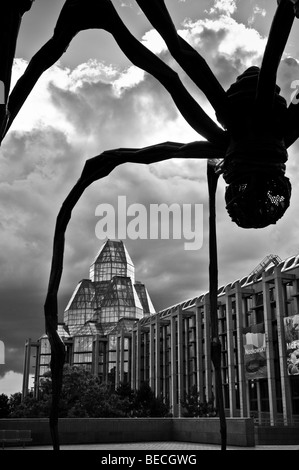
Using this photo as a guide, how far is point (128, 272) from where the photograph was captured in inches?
4284

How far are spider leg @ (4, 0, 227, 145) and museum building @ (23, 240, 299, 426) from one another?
13.0 m

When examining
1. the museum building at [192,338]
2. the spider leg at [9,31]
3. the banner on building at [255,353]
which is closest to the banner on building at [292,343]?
the museum building at [192,338]

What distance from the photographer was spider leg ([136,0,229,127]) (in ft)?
6.33

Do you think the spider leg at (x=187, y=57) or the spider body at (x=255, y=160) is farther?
the spider body at (x=255, y=160)

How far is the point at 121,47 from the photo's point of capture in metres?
2.16

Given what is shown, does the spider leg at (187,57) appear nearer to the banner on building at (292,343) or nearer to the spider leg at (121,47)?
the spider leg at (121,47)

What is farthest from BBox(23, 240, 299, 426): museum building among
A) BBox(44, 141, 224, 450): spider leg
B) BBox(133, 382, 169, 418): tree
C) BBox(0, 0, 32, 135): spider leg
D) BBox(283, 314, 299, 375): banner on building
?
BBox(0, 0, 32, 135): spider leg

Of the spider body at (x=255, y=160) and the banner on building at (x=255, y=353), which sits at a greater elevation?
the banner on building at (x=255, y=353)

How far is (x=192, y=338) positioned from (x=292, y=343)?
2327cm

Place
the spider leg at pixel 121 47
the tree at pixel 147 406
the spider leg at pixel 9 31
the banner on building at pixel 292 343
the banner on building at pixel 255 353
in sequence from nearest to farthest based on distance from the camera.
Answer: the spider leg at pixel 9 31 → the spider leg at pixel 121 47 → the banner on building at pixel 292 343 → the tree at pixel 147 406 → the banner on building at pixel 255 353

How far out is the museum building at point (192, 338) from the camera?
44.2 m

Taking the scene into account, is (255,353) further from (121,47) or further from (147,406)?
(121,47)

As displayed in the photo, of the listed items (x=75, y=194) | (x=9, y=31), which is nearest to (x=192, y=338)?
(x=75, y=194)

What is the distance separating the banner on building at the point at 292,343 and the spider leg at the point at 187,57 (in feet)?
134
